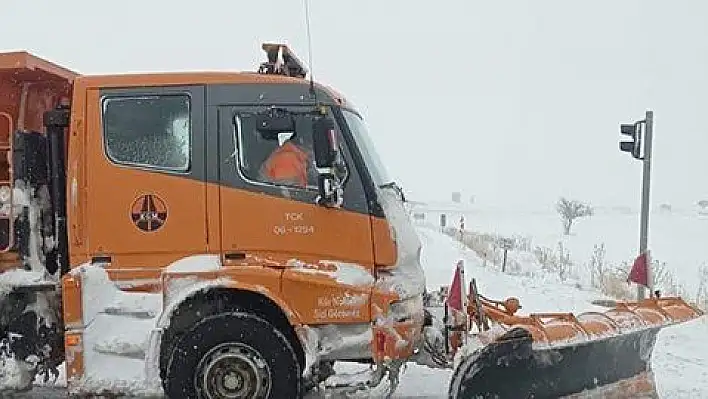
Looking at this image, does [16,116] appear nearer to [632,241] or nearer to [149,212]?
[149,212]

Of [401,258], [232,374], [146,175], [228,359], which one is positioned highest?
[146,175]

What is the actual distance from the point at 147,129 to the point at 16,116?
1.23 m

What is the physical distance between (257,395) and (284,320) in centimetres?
56

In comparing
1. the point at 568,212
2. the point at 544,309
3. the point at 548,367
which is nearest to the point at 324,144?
the point at 548,367

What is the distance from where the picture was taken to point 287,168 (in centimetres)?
632

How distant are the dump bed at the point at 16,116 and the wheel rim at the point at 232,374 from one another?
183 centimetres

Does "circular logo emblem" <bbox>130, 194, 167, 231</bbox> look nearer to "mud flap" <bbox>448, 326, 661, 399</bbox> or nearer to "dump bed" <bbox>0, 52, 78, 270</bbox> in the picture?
"dump bed" <bbox>0, 52, 78, 270</bbox>

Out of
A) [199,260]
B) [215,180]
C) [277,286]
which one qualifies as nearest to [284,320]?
[277,286]

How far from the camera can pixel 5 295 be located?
6637 mm

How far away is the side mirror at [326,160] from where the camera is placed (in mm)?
6094

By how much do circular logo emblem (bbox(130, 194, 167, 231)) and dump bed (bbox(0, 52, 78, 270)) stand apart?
103cm

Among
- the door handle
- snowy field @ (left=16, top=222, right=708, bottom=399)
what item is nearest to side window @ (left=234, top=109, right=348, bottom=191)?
the door handle

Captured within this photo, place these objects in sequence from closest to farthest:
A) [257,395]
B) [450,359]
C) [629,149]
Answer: [257,395]
[450,359]
[629,149]

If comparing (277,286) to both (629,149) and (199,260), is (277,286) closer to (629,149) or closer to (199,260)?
(199,260)
